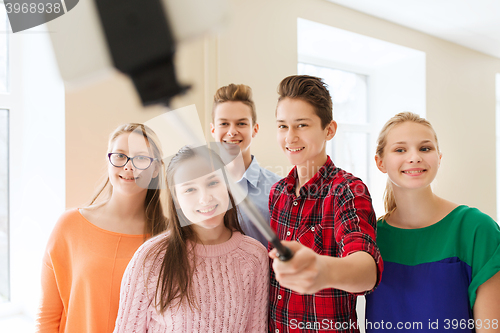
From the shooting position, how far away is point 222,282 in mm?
797

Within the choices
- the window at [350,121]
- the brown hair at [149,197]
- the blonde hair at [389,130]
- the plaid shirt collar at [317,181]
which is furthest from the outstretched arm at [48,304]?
the window at [350,121]

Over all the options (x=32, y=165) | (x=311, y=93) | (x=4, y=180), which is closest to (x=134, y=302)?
(x=311, y=93)

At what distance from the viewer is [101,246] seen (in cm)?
95

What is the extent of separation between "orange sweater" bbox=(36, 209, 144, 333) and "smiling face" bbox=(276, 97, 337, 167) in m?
0.50

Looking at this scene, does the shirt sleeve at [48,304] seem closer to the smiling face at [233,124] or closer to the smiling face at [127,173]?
the smiling face at [127,173]

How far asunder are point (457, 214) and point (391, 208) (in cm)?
18

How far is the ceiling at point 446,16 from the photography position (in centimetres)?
234

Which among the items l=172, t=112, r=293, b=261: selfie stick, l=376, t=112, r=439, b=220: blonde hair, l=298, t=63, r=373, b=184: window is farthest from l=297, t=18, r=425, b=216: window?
l=172, t=112, r=293, b=261: selfie stick

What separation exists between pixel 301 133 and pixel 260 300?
423 millimetres

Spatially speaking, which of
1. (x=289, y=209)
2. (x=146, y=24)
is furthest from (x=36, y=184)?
(x=146, y=24)

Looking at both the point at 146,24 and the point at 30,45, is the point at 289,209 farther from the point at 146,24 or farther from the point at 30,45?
the point at 30,45

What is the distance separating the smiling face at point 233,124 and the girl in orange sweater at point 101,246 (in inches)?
13.6

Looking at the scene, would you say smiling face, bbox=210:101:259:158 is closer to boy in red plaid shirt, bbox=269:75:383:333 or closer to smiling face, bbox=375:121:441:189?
boy in red plaid shirt, bbox=269:75:383:333

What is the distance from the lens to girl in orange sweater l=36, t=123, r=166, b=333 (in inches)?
35.7
